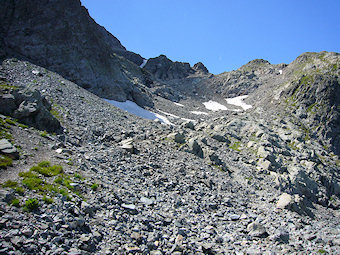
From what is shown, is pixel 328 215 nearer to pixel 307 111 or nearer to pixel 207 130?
pixel 207 130

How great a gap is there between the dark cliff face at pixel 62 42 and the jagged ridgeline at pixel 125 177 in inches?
12.4

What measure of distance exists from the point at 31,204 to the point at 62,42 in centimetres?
6071

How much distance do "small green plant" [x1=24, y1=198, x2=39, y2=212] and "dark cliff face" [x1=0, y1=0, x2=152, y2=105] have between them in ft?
161

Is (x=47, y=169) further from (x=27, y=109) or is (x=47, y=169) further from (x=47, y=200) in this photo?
(x=27, y=109)

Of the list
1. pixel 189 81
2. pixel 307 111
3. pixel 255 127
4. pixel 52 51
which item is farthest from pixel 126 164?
pixel 189 81

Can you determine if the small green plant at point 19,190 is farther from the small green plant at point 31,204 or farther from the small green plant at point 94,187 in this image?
the small green plant at point 94,187

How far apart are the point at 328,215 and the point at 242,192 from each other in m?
18.1

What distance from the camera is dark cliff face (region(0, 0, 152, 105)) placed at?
172 ft

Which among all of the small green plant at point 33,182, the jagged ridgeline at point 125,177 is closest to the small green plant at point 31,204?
the jagged ridgeline at point 125,177

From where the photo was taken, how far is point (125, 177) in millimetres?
18344

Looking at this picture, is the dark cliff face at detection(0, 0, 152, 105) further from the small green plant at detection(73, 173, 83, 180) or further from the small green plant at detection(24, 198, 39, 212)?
the small green plant at detection(24, 198, 39, 212)

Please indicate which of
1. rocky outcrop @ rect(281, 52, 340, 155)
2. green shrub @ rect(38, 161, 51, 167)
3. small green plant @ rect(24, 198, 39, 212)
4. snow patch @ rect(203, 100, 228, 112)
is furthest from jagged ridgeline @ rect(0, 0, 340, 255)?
snow patch @ rect(203, 100, 228, 112)

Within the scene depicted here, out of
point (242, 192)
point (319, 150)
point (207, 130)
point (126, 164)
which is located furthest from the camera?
point (319, 150)

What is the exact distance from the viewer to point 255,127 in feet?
155
